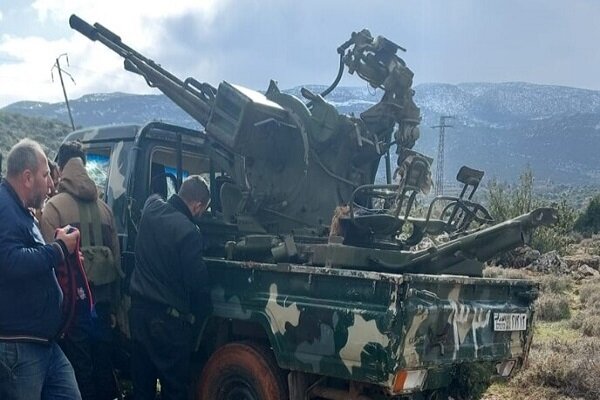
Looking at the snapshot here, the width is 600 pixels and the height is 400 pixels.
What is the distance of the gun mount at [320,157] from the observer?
546 centimetres

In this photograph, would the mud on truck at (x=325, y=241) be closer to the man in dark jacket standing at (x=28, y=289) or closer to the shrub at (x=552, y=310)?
the man in dark jacket standing at (x=28, y=289)

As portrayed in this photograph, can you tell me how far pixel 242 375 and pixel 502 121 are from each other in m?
142

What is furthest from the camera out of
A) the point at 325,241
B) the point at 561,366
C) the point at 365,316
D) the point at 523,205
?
the point at 523,205

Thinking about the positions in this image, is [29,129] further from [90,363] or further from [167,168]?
[90,363]

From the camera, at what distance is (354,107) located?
285 inches

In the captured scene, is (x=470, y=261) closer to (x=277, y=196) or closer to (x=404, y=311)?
(x=404, y=311)

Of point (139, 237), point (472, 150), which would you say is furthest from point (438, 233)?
point (472, 150)

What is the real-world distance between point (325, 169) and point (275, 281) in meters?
2.02

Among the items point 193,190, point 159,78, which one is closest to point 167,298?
point 193,190

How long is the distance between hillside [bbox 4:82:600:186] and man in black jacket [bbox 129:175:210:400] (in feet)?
141

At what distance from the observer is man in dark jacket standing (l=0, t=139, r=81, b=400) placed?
3.49 metres

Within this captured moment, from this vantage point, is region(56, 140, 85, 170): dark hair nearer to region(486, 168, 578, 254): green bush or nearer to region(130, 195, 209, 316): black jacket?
region(130, 195, 209, 316): black jacket

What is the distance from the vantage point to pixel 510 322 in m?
4.72

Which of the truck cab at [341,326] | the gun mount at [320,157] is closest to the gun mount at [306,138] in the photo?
the gun mount at [320,157]
